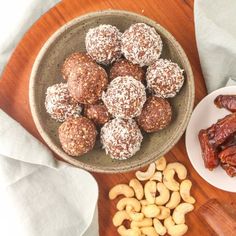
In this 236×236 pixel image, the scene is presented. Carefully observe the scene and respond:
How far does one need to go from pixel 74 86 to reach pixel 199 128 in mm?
450

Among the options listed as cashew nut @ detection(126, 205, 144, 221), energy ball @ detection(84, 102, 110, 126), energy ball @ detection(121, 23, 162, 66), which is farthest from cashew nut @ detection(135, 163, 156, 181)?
energy ball @ detection(121, 23, 162, 66)

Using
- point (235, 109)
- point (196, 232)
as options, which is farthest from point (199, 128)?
point (196, 232)

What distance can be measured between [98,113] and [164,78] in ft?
0.71

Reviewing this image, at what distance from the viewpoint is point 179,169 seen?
5.23ft

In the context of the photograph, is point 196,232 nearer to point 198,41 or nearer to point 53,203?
point 53,203

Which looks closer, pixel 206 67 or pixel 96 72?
pixel 96 72

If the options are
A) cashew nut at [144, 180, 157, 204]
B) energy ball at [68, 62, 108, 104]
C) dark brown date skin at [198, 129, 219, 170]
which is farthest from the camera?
cashew nut at [144, 180, 157, 204]

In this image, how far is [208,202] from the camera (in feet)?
5.09

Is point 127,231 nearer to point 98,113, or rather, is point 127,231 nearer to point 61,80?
point 98,113

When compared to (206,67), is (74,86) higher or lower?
higher

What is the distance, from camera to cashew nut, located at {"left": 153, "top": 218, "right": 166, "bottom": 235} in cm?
160

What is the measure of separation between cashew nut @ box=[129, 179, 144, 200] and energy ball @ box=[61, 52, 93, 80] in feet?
1.31

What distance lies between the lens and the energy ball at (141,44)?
55.7 inches

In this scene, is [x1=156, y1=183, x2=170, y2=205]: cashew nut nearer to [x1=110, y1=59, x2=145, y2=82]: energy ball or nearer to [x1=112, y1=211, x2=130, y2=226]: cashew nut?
[x1=112, y1=211, x2=130, y2=226]: cashew nut
